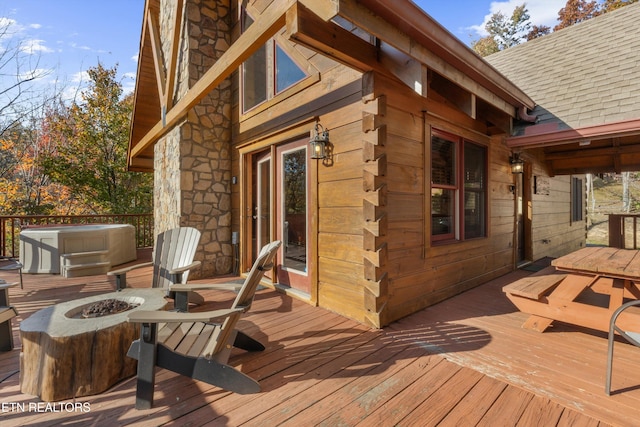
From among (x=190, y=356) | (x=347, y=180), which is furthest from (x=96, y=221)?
(x=190, y=356)

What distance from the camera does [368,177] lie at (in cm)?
271

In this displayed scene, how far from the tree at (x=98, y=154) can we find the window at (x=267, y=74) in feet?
24.8

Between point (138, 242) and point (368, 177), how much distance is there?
8231 mm

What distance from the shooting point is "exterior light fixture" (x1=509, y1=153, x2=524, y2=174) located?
4812mm

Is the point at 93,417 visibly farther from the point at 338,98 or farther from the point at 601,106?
the point at 601,106

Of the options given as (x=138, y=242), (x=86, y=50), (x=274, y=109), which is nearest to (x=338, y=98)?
(x=274, y=109)

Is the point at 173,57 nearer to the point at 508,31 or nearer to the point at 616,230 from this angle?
the point at 616,230

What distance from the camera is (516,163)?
4.84 meters

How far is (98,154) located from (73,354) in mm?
10810

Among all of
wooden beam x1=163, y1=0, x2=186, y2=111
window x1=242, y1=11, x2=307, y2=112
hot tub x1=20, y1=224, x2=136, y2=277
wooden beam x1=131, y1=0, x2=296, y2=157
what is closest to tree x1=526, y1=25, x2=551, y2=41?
window x1=242, y1=11, x2=307, y2=112

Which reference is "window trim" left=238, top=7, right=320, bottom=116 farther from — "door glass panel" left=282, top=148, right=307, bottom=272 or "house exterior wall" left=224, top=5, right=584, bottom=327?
"door glass panel" left=282, top=148, right=307, bottom=272

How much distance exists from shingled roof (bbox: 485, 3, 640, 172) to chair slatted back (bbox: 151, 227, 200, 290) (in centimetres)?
489

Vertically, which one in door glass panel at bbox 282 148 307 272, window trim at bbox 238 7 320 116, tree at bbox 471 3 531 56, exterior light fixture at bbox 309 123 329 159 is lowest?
door glass panel at bbox 282 148 307 272

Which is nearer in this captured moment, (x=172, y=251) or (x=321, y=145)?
(x=321, y=145)
